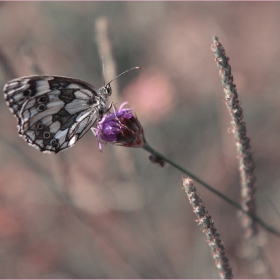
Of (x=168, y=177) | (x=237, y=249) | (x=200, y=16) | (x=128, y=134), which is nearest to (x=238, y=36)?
(x=200, y=16)

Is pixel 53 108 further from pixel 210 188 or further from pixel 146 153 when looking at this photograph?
pixel 146 153

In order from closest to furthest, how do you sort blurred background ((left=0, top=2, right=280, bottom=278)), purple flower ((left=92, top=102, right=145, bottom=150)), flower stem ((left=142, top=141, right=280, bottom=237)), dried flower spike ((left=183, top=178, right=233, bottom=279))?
dried flower spike ((left=183, top=178, right=233, bottom=279)), flower stem ((left=142, top=141, right=280, bottom=237)), purple flower ((left=92, top=102, right=145, bottom=150)), blurred background ((left=0, top=2, right=280, bottom=278))

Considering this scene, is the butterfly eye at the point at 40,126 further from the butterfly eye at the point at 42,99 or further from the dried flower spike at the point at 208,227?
the dried flower spike at the point at 208,227

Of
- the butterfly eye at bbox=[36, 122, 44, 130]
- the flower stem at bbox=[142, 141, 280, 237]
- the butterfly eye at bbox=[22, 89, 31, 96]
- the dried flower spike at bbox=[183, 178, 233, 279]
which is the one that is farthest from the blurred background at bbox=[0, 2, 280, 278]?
the dried flower spike at bbox=[183, 178, 233, 279]

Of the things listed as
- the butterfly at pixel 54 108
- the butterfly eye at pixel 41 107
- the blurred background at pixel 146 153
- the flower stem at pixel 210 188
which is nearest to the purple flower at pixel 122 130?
the flower stem at pixel 210 188

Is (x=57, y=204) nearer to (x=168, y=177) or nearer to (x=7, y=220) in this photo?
(x=7, y=220)

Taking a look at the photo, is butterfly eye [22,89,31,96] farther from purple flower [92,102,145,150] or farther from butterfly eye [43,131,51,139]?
purple flower [92,102,145,150]
